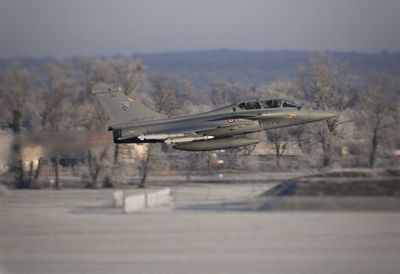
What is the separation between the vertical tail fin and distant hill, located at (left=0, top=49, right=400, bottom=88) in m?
8.86

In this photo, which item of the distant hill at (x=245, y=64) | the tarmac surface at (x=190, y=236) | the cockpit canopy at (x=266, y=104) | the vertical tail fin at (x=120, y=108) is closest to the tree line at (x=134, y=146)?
the vertical tail fin at (x=120, y=108)

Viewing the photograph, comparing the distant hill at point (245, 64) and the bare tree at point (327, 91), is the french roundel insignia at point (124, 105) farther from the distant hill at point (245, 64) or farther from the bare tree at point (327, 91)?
the distant hill at point (245, 64)

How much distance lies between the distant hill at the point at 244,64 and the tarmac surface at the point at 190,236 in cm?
1060

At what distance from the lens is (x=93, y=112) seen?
31.5 m

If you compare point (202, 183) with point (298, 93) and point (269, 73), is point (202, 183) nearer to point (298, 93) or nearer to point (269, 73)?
point (298, 93)

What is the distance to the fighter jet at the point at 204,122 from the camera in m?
27.5

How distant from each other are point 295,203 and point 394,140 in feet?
15.4

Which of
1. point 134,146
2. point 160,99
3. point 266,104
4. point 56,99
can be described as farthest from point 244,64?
point 266,104

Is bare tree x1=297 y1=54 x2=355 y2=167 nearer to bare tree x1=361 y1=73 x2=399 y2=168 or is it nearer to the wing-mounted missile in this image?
bare tree x1=361 y1=73 x2=399 y2=168

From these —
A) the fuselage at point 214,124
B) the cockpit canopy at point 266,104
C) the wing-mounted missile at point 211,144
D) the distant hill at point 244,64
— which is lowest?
the wing-mounted missile at point 211,144

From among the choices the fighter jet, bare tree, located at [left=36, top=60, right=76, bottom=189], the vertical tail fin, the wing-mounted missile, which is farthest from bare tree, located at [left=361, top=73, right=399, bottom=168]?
bare tree, located at [left=36, top=60, right=76, bottom=189]

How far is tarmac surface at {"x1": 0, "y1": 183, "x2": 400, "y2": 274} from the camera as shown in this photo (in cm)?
2352

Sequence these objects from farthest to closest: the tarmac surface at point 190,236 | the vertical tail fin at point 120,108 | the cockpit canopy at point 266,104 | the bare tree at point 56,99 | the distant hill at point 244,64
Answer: the distant hill at point 244,64, the bare tree at point 56,99, the vertical tail fin at point 120,108, the cockpit canopy at point 266,104, the tarmac surface at point 190,236

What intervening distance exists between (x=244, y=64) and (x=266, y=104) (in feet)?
103
